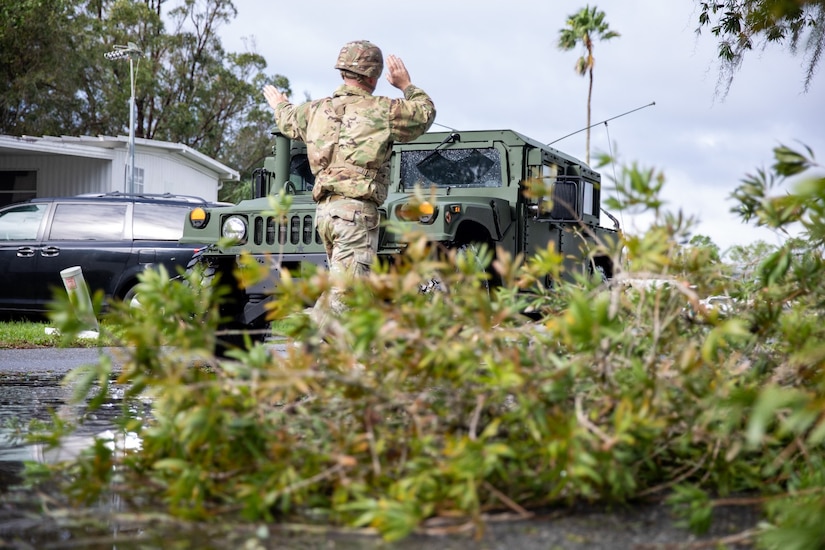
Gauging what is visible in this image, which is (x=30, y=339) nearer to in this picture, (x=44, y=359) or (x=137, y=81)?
(x=44, y=359)

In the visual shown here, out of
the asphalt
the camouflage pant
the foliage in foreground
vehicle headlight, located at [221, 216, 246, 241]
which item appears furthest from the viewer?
vehicle headlight, located at [221, 216, 246, 241]

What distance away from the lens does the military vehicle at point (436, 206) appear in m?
8.13

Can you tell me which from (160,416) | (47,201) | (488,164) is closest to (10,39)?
(47,201)

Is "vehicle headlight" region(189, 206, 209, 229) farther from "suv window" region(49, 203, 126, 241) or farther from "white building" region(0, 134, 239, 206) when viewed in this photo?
"white building" region(0, 134, 239, 206)

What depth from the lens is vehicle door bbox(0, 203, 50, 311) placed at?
1341 cm

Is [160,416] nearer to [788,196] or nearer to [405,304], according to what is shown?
[405,304]

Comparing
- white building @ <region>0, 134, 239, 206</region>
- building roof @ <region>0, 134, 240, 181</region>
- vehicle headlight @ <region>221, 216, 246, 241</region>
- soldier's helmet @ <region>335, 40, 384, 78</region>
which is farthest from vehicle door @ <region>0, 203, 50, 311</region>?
white building @ <region>0, 134, 239, 206</region>

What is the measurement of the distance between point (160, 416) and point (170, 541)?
0.71m

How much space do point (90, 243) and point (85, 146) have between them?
1533 cm

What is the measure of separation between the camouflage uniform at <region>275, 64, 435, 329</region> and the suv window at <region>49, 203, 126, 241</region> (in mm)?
7531

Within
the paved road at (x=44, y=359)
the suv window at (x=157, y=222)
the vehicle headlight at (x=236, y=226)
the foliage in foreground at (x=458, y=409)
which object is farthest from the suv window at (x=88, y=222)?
the foliage in foreground at (x=458, y=409)

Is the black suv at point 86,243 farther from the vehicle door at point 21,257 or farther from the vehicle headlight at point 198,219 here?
the vehicle headlight at point 198,219

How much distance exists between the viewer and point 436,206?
7.98m

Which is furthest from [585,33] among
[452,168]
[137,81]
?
[452,168]
